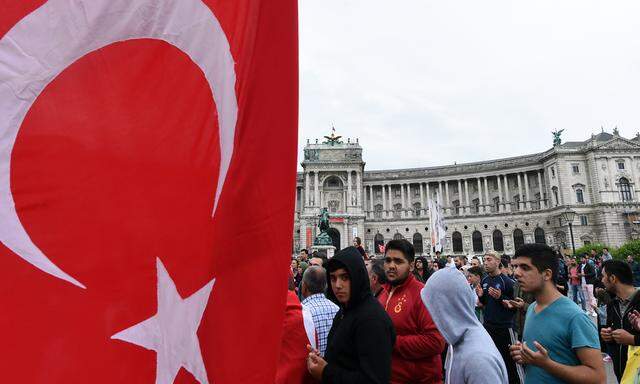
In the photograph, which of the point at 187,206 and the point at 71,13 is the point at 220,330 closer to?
the point at 187,206

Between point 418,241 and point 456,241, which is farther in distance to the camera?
point 456,241

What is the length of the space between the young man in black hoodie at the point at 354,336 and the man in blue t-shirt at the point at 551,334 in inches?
40.9

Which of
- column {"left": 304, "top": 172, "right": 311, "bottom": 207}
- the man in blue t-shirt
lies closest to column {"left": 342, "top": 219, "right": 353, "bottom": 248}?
column {"left": 304, "top": 172, "right": 311, "bottom": 207}

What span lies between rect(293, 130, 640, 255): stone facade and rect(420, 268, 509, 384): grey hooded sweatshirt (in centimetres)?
5256

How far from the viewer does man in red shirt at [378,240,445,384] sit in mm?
3805

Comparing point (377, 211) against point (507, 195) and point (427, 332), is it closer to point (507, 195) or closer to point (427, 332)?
point (507, 195)

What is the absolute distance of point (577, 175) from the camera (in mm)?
56375

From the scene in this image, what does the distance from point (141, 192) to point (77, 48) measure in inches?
28.7

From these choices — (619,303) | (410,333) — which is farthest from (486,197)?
(410,333)

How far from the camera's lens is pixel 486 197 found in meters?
64.2

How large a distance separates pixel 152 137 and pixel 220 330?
984mm

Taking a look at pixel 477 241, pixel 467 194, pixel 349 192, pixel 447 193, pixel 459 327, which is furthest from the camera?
pixel 447 193

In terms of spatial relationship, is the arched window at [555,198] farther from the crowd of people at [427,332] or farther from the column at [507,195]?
the crowd of people at [427,332]

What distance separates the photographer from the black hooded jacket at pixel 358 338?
2771 mm
